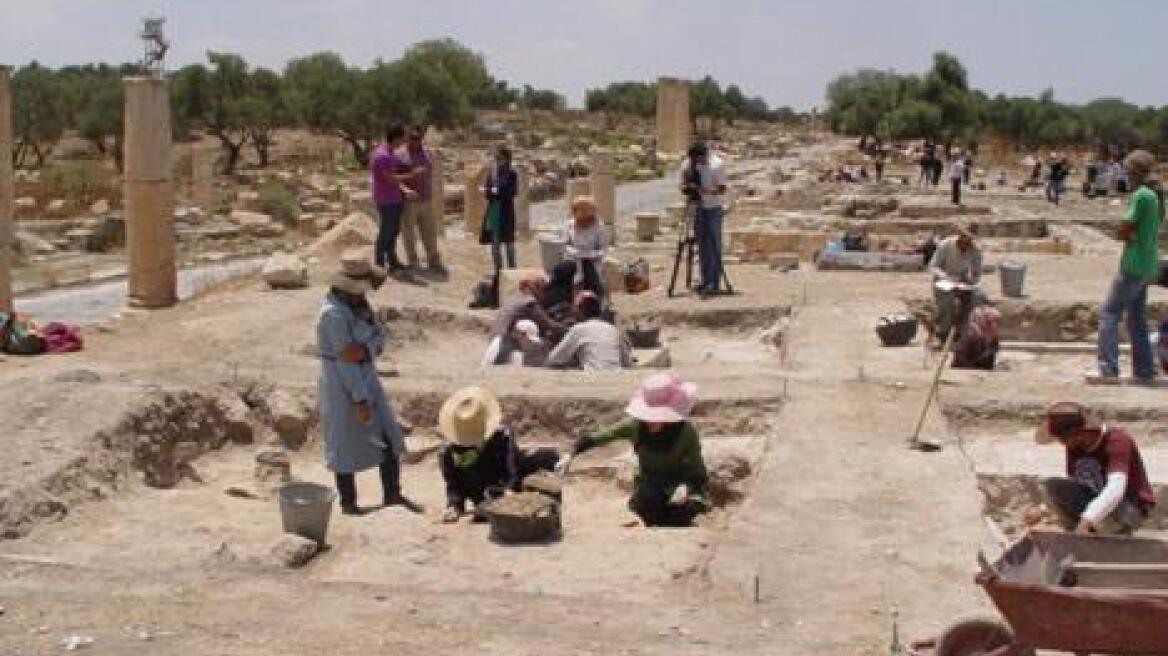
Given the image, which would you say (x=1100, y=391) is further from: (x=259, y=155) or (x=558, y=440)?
(x=259, y=155)

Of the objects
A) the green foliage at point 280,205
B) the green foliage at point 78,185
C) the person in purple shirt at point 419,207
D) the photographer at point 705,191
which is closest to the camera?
the photographer at point 705,191

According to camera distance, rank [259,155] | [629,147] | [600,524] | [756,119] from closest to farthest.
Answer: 1. [600,524]
2. [259,155]
3. [629,147]
4. [756,119]

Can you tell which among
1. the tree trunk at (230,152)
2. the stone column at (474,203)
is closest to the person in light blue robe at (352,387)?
the stone column at (474,203)

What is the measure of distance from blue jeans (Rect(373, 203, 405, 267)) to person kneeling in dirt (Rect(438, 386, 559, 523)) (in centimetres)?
769

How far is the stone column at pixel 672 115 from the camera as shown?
6238 cm

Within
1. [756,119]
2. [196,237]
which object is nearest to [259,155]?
[196,237]

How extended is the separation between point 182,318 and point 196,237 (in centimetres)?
1747

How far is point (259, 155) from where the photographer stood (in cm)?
5831

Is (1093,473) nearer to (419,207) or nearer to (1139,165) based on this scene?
(1139,165)

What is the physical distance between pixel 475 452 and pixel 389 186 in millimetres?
7806

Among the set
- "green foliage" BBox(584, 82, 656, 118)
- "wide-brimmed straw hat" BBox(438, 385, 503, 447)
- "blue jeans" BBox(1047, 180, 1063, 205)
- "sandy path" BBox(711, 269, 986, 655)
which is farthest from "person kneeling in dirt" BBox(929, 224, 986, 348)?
"green foliage" BBox(584, 82, 656, 118)

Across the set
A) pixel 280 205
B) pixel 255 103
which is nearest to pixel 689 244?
pixel 280 205

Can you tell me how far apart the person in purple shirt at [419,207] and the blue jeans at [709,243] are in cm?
311

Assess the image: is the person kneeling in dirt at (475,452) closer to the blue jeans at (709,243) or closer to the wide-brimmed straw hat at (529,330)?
the wide-brimmed straw hat at (529,330)
